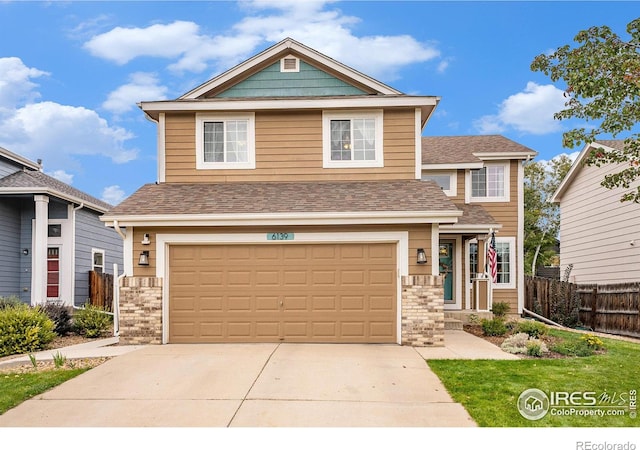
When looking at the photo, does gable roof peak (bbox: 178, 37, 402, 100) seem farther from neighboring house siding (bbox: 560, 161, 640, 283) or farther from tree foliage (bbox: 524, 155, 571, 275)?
tree foliage (bbox: 524, 155, 571, 275)

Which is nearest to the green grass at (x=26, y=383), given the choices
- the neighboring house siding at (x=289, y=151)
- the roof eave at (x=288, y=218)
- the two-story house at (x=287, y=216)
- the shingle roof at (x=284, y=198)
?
the two-story house at (x=287, y=216)

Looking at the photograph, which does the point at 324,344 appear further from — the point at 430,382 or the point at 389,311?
the point at 430,382

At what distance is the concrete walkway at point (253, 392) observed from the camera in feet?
20.1

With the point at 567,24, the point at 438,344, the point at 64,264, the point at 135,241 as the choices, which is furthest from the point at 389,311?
the point at 64,264

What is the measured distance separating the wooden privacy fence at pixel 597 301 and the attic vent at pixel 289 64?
11.0 metres

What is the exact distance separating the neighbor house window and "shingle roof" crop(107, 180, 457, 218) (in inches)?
229

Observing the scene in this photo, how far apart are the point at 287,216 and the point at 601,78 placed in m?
6.53

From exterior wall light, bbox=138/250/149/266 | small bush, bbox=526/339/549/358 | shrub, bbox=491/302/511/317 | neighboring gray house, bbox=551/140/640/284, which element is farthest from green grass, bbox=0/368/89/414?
neighboring gray house, bbox=551/140/640/284

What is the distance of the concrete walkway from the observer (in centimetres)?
612

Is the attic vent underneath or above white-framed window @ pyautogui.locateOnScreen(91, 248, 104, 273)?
above

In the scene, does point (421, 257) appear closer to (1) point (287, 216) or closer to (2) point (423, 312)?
(2) point (423, 312)

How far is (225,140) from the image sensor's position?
12.6 metres

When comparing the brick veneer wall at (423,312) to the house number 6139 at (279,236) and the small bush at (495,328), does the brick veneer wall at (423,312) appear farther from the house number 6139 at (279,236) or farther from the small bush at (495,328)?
the house number 6139 at (279,236)

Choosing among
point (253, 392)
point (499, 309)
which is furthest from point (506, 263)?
point (253, 392)
